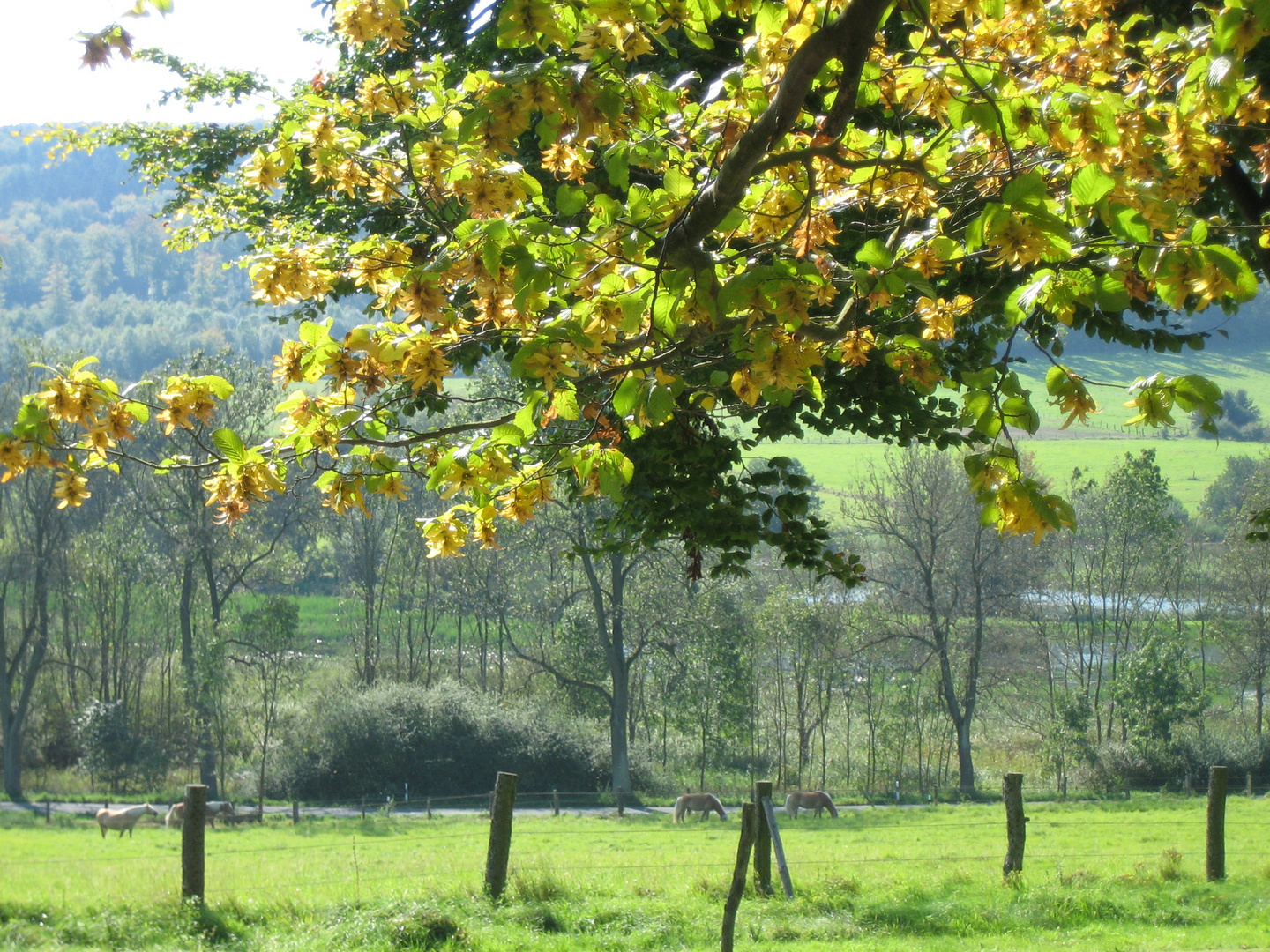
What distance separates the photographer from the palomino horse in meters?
27.4

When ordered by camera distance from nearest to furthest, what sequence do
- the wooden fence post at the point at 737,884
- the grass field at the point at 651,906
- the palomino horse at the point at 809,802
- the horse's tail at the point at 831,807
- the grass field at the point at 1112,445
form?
the wooden fence post at the point at 737,884, the grass field at the point at 651,906, the horse's tail at the point at 831,807, the palomino horse at the point at 809,802, the grass field at the point at 1112,445

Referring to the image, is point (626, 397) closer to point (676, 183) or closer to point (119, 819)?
point (676, 183)

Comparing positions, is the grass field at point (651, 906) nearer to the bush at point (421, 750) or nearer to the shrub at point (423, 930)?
the shrub at point (423, 930)

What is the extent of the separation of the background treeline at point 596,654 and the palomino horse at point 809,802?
250 inches

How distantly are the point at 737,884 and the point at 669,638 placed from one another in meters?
27.9

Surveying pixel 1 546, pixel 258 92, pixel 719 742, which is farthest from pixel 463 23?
pixel 1 546

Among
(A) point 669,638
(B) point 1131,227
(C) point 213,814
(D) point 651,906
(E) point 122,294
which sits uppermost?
(E) point 122,294

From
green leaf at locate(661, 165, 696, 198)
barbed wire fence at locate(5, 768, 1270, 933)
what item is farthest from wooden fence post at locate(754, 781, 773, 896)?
green leaf at locate(661, 165, 696, 198)

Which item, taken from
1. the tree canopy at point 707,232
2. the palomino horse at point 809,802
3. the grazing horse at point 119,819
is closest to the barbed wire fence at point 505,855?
the palomino horse at point 809,802

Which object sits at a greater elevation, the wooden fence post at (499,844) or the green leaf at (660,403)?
the green leaf at (660,403)

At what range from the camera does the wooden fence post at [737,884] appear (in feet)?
22.5

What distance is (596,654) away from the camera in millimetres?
35188

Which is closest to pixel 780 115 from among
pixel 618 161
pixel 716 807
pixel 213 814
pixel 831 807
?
pixel 618 161

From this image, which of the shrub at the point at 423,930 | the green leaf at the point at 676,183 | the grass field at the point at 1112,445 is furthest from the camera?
the grass field at the point at 1112,445
